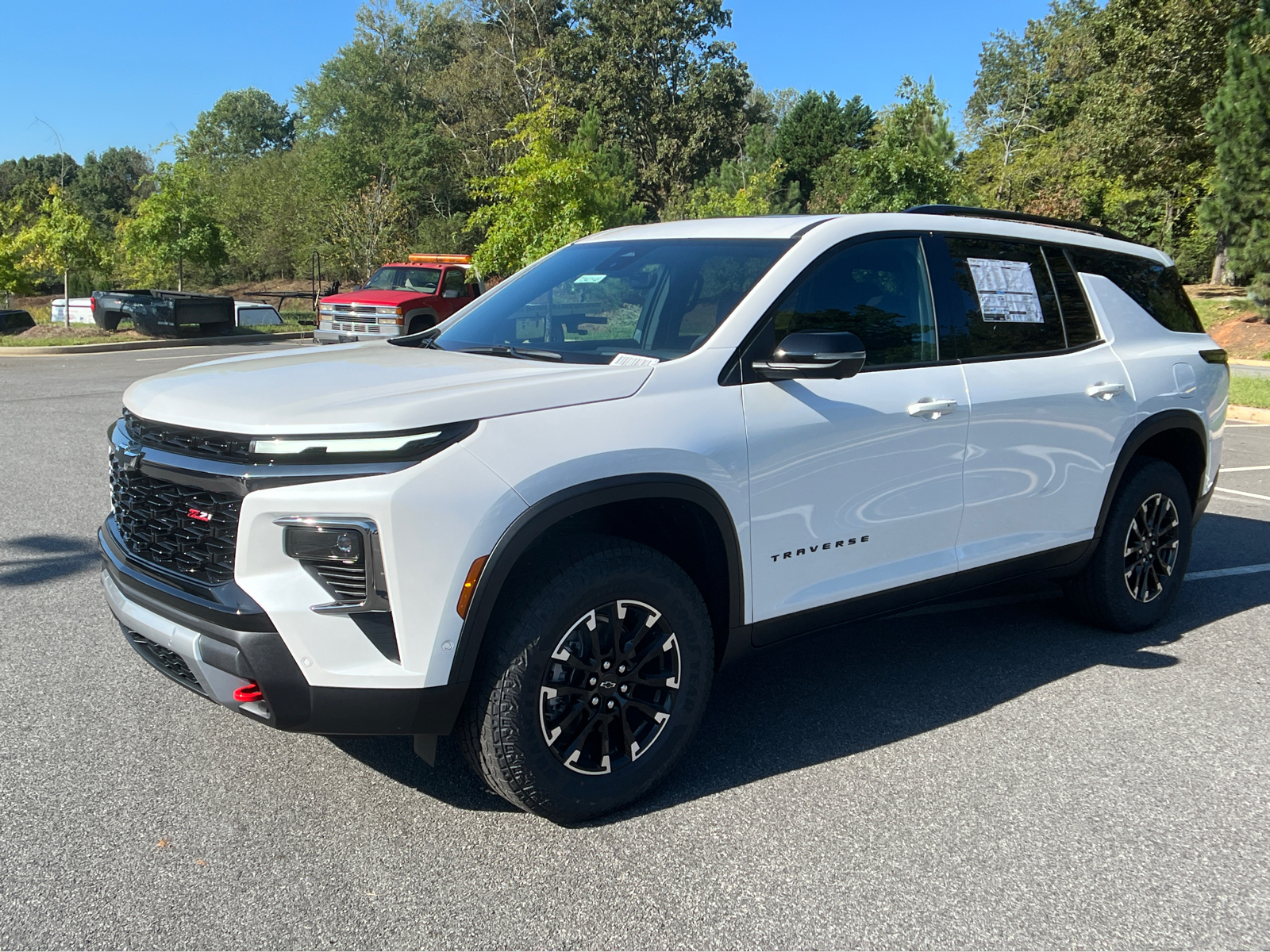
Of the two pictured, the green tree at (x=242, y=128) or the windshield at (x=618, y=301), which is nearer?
the windshield at (x=618, y=301)

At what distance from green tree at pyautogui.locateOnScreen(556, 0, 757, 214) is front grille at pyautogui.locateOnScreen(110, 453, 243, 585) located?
55.9 m

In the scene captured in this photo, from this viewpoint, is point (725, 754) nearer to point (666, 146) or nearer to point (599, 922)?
point (599, 922)

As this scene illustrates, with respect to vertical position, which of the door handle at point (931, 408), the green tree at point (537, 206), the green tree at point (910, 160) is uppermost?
the green tree at point (910, 160)

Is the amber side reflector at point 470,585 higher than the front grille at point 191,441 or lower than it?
lower

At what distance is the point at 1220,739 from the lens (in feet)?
12.6

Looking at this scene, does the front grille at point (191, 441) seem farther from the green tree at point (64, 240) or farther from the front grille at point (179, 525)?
the green tree at point (64, 240)

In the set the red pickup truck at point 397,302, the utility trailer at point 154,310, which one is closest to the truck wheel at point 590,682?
the red pickup truck at point 397,302

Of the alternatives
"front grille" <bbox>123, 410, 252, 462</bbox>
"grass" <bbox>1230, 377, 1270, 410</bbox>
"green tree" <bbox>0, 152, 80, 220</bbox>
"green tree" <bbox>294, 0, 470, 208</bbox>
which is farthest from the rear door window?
"green tree" <bbox>0, 152, 80, 220</bbox>

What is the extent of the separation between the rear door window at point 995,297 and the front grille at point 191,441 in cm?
264

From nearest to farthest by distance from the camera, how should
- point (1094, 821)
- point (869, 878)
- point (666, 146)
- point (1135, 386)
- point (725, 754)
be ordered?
point (869, 878)
point (1094, 821)
point (725, 754)
point (1135, 386)
point (666, 146)

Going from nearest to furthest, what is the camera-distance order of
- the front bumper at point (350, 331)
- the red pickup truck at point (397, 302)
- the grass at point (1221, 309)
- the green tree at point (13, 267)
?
1. the front bumper at point (350, 331)
2. the red pickup truck at point (397, 302)
3. the grass at point (1221, 309)
4. the green tree at point (13, 267)

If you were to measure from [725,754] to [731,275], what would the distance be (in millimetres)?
1711

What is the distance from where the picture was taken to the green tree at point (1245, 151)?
20875mm

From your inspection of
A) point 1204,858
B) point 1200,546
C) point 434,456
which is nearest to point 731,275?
point 434,456
